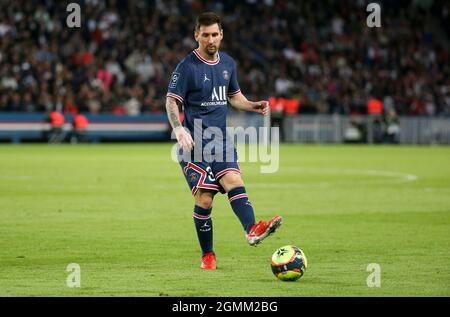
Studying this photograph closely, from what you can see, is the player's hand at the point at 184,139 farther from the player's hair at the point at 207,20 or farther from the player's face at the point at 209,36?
the player's hair at the point at 207,20

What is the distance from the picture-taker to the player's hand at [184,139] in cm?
974

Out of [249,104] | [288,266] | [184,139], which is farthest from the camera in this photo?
[249,104]

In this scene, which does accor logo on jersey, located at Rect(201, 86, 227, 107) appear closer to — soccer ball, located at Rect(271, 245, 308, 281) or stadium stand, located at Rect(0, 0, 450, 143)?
soccer ball, located at Rect(271, 245, 308, 281)

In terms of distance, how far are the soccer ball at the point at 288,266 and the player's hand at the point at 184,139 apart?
1334mm

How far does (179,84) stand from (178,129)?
573 millimetres

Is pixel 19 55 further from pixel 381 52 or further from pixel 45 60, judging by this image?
pixel 381 52

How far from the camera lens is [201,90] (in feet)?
33.8

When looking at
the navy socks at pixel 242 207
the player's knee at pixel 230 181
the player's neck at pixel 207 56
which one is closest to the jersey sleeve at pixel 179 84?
the player's neck at pixel 207 56

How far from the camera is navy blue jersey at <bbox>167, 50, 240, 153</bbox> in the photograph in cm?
1026

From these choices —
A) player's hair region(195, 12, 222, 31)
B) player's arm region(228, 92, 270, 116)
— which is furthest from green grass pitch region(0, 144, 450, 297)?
player's hair region(195, 12, 222, 31)

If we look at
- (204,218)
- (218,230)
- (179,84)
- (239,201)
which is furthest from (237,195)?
(218,230)

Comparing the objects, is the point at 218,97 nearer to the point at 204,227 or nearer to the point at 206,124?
the point at 206,124
